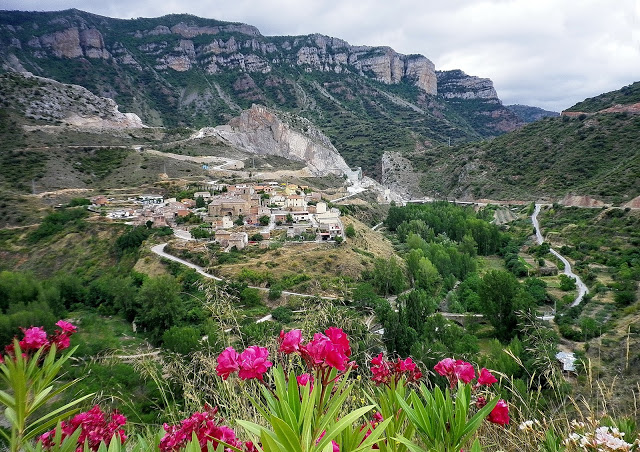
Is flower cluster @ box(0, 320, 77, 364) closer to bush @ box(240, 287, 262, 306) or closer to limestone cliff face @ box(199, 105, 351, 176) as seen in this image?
bush @ box(240, 287, 262, 306)

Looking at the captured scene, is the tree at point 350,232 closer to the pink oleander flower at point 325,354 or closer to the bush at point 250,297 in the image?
the bush at point 250,297

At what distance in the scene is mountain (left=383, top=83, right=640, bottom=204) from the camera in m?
37.7

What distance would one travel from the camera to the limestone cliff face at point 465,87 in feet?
444

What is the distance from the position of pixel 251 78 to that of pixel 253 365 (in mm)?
112839

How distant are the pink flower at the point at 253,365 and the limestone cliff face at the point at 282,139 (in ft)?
212

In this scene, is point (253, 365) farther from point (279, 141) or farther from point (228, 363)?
point (279, 141)

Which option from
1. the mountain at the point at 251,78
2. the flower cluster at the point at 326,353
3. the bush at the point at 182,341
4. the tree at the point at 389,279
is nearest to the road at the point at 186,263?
the tree at the point at 389,279

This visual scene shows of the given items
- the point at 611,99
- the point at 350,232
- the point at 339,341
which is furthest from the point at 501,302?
the point at 611,99

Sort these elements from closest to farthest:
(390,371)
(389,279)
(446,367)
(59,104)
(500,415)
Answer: (500,415)
(446,367)
(390,371)
(389,279)
(59,104)

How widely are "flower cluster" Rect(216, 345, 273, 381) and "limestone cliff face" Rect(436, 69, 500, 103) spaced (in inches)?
5990

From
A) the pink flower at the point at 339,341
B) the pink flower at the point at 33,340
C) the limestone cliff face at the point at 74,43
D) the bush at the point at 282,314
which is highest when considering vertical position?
the limestone cliff face at the point at 74,43

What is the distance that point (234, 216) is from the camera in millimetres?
30391

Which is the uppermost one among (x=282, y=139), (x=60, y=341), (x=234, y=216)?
(x=282, y=139)

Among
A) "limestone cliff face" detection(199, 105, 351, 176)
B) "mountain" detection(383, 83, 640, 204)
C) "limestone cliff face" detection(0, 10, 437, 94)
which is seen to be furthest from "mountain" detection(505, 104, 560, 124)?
"limestone cliff face" detection(199, 105, 351, 176)
